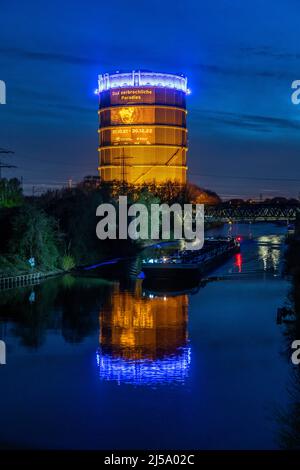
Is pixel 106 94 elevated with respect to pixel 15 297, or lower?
elevated

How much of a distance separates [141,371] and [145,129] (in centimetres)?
11736

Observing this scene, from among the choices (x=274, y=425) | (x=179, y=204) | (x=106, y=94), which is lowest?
(x=274, y=425)

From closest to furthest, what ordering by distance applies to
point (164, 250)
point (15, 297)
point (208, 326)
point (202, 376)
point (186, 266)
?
point (202, 376) → point (208, 326) → point (15, 297) → point (186, 266) → point (164, 250)

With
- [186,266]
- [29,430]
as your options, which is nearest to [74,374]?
[29,430]

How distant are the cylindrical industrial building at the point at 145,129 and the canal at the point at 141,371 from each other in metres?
91.8

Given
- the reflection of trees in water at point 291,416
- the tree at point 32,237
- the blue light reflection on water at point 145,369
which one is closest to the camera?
the reflection of trees in water at point 291,416

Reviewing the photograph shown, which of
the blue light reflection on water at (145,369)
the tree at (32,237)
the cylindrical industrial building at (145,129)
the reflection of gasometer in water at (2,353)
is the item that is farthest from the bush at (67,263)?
the cylindrical industrial building at (145,129)

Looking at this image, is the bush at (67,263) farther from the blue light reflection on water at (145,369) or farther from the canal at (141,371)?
the blue light reflection on water at (145,369)

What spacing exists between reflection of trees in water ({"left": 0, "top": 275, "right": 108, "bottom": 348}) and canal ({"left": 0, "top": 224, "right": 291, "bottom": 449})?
4.3 inches

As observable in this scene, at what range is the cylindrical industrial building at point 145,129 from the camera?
147 m

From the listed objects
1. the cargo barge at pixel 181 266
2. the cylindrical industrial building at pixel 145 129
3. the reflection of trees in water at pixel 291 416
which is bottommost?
the reflection of trees in water at pixel 291 416

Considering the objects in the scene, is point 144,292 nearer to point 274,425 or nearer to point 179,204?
point 274,425

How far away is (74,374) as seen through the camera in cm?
3194

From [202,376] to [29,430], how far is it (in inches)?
375
